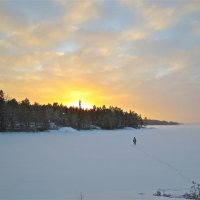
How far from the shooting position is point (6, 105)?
11075 centimetres

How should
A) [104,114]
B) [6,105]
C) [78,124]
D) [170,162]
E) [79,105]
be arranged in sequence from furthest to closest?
[79,105], [104,114], [78,124], [6,105], [170,162]

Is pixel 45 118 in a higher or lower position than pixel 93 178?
higher

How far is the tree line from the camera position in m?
110

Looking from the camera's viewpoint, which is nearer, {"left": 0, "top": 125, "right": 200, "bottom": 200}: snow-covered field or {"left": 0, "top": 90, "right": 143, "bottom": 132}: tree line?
{"left": 0, "top": 125, "right": 200, "bottom": 200}: snow-covered field

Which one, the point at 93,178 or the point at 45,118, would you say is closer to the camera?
the point at 93,178

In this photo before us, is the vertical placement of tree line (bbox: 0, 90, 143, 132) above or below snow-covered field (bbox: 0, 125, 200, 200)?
above

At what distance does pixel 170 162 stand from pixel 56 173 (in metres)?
10.6

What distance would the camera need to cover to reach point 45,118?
127 meters

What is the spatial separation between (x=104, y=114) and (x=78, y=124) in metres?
25.6

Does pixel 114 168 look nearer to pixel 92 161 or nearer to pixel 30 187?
pixel 92 161

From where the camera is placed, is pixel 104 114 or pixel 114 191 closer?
pixel 114 191

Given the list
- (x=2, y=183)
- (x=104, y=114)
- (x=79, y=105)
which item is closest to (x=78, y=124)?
(x=104, y=114)

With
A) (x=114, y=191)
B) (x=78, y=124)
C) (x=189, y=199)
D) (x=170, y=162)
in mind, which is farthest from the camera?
(x=78, y=124)

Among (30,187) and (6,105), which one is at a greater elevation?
(6,105)
